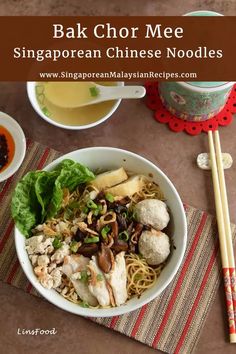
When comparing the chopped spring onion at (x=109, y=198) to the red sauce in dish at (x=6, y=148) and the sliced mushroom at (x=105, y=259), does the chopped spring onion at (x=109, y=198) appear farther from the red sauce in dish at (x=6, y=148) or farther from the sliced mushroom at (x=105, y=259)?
the red sauce in dish at (x=6, y=148)

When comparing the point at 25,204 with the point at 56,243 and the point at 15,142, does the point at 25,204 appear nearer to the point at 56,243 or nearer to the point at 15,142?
the point at 56,243

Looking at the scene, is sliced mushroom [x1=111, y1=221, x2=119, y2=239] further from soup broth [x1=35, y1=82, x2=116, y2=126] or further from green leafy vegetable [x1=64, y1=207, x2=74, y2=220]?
soup broth [x1=35, y1=82, x2=116, y2=126]

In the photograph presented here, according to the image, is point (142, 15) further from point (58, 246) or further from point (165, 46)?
point (58, 246)

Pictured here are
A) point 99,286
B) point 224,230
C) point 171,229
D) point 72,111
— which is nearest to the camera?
point 99,286

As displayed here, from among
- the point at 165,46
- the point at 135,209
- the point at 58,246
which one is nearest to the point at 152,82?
the point at 165,46

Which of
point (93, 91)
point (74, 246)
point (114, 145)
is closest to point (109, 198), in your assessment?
point (74, 246)
